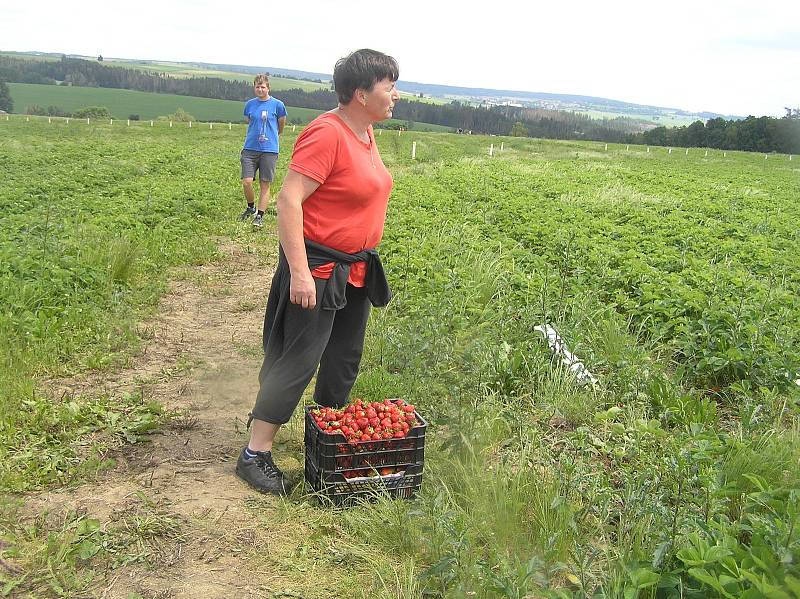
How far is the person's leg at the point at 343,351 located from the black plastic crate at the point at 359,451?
0.44m

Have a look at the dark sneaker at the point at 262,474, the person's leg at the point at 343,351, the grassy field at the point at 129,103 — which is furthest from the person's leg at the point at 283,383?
the grassy field at the point at 129,103

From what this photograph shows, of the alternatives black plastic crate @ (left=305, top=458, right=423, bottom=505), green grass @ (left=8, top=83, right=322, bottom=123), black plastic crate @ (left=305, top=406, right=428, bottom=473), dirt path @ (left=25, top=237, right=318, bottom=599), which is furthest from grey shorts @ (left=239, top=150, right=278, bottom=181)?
green grass @ (left=8, top=83, right=322, bottom=123)

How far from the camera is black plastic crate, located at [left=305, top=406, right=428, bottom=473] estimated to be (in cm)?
371

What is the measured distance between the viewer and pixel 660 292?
6895 mm

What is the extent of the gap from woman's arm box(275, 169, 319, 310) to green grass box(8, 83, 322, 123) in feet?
172

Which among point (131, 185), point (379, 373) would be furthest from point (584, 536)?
point (131, 185)

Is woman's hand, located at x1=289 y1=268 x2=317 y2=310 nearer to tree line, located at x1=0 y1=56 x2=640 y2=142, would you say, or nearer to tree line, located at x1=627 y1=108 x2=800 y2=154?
tree line, located at x1=627 y1=108 x2=800 y2=154

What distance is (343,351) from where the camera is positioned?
429 centimetres

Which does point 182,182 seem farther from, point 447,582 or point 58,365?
point 447,582

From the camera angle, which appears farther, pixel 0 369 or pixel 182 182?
pixel 182 182

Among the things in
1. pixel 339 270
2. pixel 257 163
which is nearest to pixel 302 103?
pixel 257 163

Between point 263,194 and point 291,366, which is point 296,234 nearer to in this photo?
point 291,366

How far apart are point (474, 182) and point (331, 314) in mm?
12672

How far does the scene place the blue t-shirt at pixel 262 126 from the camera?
11.0 metres
